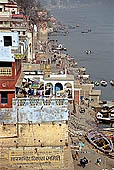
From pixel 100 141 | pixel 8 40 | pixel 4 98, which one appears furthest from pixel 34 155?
pixel 100 141

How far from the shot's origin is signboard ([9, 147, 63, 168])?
9.76 m

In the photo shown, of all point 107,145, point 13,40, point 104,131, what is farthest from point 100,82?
point 13,40

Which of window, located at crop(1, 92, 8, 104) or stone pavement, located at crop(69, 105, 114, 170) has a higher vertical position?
window, located at crop(1, 92, 8, 104)

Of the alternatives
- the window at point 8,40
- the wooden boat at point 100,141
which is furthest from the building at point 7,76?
the wooden boat at point 100,141

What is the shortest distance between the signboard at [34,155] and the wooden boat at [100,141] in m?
5.84

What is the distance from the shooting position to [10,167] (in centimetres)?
982

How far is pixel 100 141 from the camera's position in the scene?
16328mm

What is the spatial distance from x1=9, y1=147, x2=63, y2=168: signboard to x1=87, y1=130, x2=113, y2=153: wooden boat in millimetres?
5837

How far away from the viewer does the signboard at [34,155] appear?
9758mm

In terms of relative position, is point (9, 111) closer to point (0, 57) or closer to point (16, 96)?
point (16, 96)

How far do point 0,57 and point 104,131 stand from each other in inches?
372

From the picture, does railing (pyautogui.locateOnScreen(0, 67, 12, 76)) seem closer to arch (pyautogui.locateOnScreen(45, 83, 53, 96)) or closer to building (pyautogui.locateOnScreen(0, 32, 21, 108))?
building (pyautogui.locateOnScreen(0, 32, 21, 108))

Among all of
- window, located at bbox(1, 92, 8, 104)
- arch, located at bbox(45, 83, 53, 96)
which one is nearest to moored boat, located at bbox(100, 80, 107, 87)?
arch, located at bbox(45, 83, 53, 96)

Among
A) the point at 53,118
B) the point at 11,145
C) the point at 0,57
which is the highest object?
the point at 0,57
